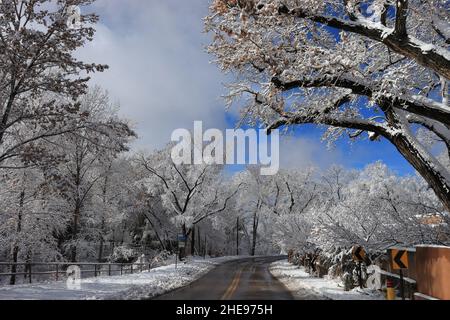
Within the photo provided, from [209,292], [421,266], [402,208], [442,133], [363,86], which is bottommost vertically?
[209,292]

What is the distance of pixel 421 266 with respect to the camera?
1318 centimetres

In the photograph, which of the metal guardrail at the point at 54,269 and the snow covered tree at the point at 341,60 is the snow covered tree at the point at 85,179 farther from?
the snow covered tree at the point at 341,60

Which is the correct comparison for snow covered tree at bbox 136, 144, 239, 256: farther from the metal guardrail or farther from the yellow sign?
the yellow sign

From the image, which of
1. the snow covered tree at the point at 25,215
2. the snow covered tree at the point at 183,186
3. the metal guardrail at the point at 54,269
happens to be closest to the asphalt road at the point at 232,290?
the metal guardrail at the point at 54,269

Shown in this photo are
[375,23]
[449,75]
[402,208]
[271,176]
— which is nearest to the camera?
[449,75]

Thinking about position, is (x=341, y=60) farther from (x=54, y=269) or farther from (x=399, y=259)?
(x=54, y=269)

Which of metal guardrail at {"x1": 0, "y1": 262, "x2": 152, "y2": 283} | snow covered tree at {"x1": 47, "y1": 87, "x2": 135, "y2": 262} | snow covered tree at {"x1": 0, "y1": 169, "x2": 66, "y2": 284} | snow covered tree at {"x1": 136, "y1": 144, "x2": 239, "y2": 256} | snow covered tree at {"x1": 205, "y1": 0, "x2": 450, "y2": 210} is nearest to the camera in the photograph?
snow covered tree at {"x1": 205, "y1": 0, "x2": 450, "y2": 210}

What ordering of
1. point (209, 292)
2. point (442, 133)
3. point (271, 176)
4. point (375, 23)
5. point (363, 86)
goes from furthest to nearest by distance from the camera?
point (271, 176)
point (209, 292)
point (442, 133)
point (363, 86)
point (375, 23)

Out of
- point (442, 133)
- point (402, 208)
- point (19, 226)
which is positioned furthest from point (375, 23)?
point (19, 226)

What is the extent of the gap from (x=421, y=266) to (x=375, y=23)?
24.3ft

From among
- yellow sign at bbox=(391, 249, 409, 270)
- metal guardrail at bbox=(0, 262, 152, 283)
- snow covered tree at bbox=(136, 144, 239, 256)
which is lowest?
metal guardrail at bbox=(0, 262, 152, 283)

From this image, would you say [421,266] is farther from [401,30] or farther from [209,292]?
[209,292]

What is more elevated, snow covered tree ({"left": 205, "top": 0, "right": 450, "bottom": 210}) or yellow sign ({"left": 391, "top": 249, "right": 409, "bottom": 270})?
snow covered tree ({"left": 205, "top": 0, "right": 450, "bottom": 210})

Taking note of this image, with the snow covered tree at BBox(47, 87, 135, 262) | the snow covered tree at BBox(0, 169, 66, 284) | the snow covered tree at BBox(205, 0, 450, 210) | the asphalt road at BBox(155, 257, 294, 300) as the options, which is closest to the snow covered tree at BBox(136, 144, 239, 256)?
the snow covered tree at BBox(47, 87, 135, 262)
